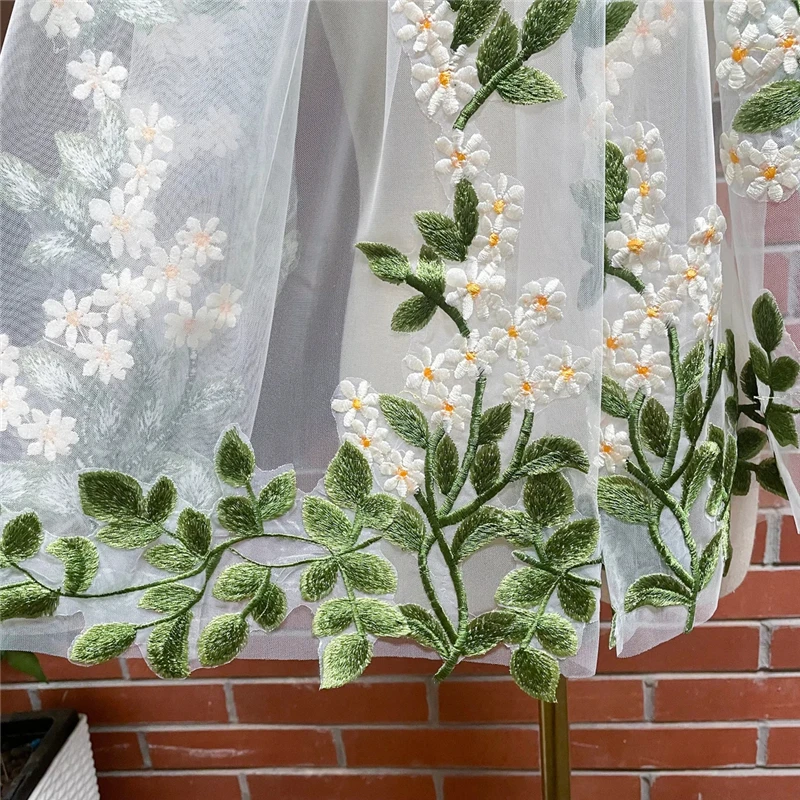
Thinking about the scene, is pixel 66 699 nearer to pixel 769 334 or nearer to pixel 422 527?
pixel 422 527

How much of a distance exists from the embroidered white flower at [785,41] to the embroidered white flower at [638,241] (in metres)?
0.10

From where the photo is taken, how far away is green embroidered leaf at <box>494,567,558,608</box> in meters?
0.41

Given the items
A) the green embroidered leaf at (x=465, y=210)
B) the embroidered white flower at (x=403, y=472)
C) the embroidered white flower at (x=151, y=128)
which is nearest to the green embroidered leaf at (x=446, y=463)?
the embroidered white flower at (x=403, y=472)

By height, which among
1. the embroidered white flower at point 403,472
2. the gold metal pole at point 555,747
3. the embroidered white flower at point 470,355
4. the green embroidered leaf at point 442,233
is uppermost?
the green embroidered leaf at point 442,233

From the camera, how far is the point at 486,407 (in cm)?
41

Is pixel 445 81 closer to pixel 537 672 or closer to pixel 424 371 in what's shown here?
pixel 424 371

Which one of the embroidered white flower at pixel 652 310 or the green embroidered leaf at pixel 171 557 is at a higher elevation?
the embroidered white flower at pixel 652 310

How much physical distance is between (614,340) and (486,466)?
0.33 feet

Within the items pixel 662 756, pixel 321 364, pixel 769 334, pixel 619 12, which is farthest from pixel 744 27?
pixel 662 756

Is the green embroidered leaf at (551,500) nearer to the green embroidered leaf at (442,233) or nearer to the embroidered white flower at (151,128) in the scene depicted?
the green embroidered leaf at (442,233)

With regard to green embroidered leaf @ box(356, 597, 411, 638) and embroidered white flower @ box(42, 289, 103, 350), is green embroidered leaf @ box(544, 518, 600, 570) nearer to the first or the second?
green embroidered leaf @ box(356, 597, 411, 638)

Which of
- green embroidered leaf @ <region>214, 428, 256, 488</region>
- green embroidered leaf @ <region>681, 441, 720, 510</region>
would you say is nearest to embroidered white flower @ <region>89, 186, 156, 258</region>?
green embroidered leaf @ <region>214, 428, 256, 488</region>

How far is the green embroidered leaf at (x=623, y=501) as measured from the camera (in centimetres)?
41

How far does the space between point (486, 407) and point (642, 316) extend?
100mm
